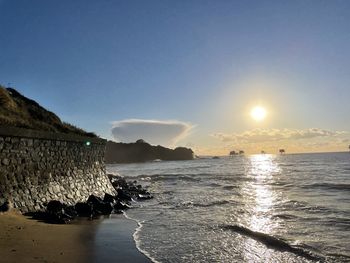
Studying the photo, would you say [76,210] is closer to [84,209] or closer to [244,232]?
[84,209]

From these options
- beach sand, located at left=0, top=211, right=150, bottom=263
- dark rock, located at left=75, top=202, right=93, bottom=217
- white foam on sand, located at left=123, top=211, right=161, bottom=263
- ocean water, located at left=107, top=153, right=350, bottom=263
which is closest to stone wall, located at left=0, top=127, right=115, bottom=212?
dark rock, located at left=75, top=202, right=93, bottom=217

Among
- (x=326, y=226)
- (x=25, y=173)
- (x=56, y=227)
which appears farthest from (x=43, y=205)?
(x=326, y=226)

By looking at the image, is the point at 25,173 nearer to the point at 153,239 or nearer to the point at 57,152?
the point at 57,152

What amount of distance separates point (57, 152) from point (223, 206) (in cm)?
933

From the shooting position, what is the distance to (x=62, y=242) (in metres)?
10.2

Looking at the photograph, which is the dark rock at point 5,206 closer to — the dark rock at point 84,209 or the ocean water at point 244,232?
the dark rock at point 84,209

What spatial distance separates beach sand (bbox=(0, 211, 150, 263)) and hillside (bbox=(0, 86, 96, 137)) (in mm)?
5545

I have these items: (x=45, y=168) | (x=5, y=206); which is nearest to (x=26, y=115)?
(x=45, y=168)

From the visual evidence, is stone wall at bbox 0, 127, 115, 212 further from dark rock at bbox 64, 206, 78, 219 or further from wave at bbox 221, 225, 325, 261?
wave at bbox 221, 225, 325, 261

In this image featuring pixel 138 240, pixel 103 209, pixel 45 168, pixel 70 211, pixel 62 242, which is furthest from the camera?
pixel 103 209

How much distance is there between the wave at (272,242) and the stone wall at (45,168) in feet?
23.5

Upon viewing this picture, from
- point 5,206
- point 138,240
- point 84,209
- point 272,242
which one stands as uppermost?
point 5,206

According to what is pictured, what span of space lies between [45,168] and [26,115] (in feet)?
16.9

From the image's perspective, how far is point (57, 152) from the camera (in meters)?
17.1
